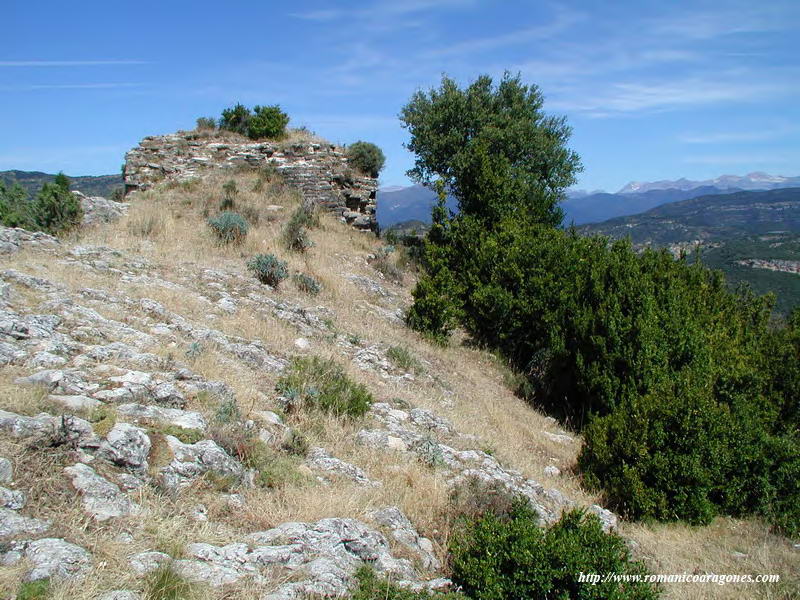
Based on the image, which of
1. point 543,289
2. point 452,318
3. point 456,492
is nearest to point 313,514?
point 456,492

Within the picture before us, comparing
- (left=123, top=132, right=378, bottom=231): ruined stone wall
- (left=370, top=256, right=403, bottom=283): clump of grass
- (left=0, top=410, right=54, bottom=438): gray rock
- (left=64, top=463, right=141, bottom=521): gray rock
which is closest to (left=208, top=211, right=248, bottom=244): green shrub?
(left=370, top=256, right=403, bottom=283): clump of grass

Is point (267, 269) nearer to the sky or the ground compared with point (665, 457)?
nearer to the sky

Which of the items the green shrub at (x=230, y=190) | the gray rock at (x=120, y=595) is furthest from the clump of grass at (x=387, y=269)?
the gray rock at (x=120, y=595)

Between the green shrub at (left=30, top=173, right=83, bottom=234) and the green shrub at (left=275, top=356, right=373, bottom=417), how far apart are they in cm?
734

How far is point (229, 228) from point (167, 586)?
10.2 m

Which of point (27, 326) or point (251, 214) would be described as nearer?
point (27, 326)

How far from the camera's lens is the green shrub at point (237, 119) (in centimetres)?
1984

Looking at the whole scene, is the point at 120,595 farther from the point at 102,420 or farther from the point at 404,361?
the point at 404,361

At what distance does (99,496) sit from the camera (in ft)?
11.0

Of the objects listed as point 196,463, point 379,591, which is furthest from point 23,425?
point 379,591

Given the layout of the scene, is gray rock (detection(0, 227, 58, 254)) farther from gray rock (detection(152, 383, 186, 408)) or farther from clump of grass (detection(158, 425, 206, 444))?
clump of grass (detection(158, 425, 206, 444))

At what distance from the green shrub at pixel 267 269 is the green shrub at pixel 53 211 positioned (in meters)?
3.97

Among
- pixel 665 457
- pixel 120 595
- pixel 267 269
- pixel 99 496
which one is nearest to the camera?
pixel 120 595

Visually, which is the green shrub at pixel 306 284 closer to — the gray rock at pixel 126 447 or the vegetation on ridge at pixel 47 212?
the vegetation on ridge at pixel 47 212
